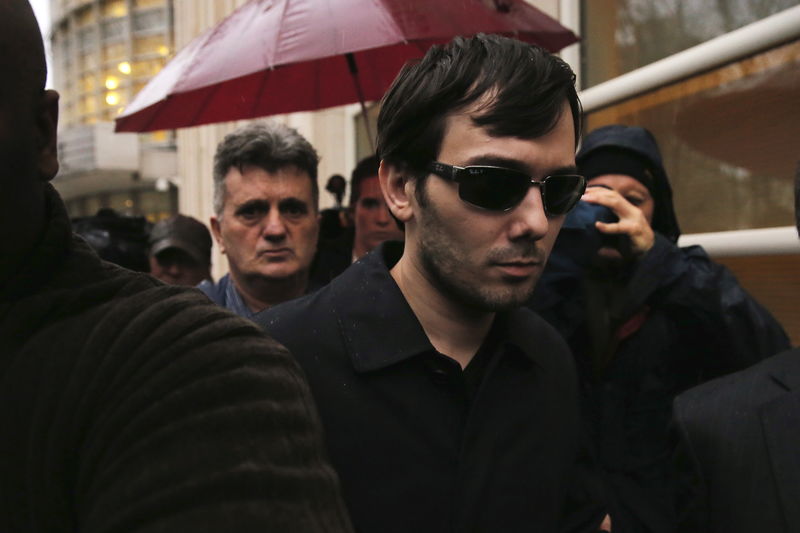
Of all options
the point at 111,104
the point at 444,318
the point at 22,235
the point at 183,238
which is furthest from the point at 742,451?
the point at 111,104

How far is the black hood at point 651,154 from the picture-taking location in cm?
272

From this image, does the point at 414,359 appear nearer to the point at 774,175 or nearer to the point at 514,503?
the point at 514,503

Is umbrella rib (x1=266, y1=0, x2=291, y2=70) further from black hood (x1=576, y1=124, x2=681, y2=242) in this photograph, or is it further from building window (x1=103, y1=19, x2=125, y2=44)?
building window (x1=103, y1=19, x2=125, y2=44)

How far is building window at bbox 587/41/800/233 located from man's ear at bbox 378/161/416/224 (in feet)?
7.09

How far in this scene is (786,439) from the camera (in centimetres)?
178

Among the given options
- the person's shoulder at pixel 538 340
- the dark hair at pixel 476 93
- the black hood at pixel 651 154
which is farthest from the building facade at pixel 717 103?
the dark hair at pixel 476 93

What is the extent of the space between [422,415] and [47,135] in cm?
91

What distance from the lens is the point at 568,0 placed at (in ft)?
15.7

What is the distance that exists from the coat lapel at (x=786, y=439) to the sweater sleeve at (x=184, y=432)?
3.99ft

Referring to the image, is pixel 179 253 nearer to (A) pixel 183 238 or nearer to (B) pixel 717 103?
(A) pixel 183 238

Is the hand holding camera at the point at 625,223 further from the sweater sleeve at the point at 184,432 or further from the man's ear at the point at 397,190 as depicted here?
the sweater sleeve at the point at 184,432

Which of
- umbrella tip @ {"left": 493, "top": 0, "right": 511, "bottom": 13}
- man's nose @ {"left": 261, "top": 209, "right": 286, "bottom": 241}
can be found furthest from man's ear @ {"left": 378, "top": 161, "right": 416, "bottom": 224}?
umbrella tip @ {"left": 493, "top": 0, "right": 511, "bottom": 13}


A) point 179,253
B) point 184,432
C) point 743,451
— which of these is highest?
point 184,432

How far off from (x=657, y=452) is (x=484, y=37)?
1.26 m
